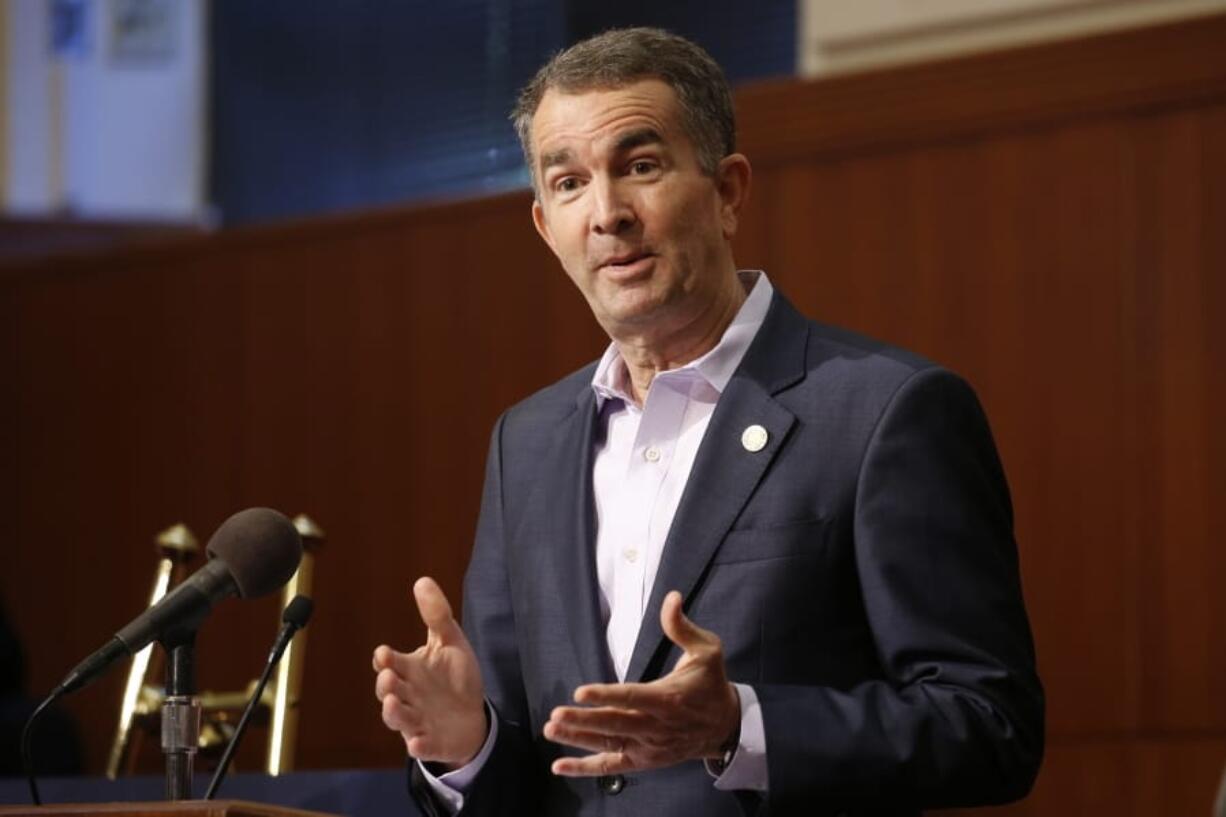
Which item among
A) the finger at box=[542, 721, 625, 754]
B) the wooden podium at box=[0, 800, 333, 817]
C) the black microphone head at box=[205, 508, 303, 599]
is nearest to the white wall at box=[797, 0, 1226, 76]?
the black microphone head at box=[205, 508, 303, 599]

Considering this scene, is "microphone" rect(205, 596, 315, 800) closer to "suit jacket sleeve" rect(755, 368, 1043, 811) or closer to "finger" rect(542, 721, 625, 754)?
"finger" rect(542, 721, 625, 754)

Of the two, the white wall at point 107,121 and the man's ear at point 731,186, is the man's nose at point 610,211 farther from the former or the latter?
the white wall at point 107,121

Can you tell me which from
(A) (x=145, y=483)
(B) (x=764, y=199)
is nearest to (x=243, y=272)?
(A) (x=145, y=483)

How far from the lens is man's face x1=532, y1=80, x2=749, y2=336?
2.68m

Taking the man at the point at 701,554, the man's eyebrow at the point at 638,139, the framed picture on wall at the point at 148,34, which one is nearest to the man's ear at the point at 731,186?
the man at the point at 701,554

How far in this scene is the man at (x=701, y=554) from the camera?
2361 millimetres

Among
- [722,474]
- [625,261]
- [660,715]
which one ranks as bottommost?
[660,715]

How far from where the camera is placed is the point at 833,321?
5.27 meters

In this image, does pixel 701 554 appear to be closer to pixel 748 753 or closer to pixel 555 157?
pixel 748 753

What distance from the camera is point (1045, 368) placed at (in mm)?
4887

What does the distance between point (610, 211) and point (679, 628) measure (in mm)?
703

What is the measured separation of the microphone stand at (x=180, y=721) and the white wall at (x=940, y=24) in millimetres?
3217

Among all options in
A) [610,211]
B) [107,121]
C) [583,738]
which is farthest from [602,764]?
[107,121]

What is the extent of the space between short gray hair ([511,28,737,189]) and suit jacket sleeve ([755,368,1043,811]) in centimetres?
47
